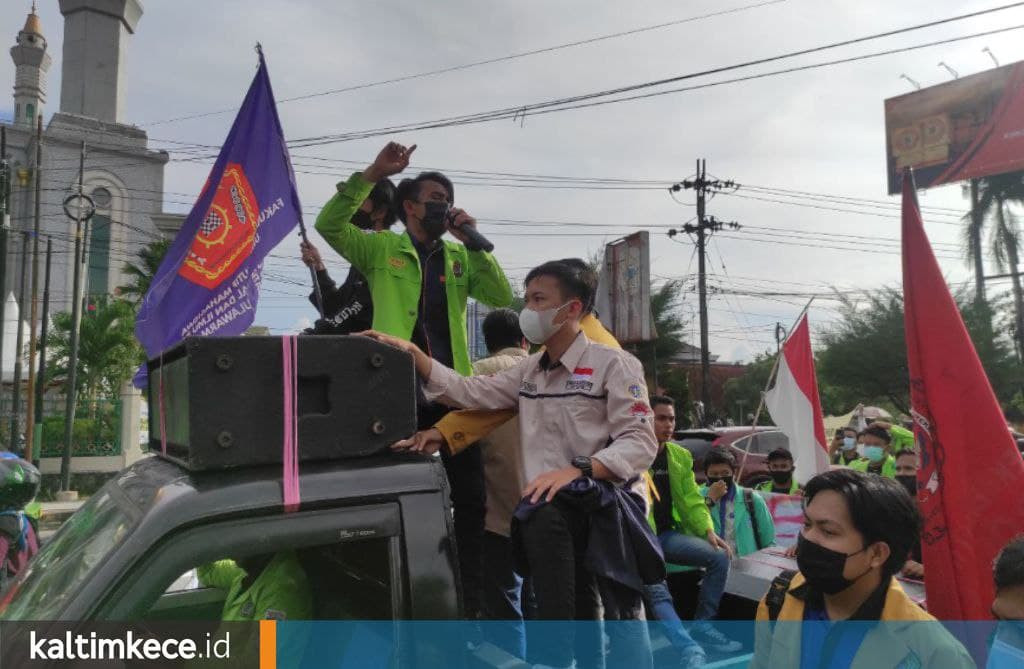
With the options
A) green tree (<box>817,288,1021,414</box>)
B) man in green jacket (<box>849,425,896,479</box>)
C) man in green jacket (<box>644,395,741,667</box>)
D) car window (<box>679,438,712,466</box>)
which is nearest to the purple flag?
man in green jacket (<box>644,395,741,667</box>)

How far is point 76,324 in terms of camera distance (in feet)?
56.9

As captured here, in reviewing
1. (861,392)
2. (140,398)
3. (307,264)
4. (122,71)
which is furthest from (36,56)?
(307,264)

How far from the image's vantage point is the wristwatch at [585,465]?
2.10 metres

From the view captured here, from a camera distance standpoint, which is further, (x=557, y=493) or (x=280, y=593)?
(x=557, y=493)

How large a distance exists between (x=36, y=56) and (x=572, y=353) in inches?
2016

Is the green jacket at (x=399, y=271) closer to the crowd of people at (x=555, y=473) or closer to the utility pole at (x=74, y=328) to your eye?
→ the crowd of people at (x=555, y=473)

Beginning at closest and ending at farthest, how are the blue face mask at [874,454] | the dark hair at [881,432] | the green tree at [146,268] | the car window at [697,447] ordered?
the blue face mask at [874,454], the dark hair at [881,432], the car window at [697,447], the green tree at [146,268]

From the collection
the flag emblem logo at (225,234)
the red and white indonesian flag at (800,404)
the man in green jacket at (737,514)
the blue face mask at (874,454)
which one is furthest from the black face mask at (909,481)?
the flag emblem logo at (225,234)

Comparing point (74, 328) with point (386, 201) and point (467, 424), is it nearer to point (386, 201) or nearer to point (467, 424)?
point (386, 201)

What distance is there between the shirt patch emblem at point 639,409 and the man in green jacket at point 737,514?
Answer: 348 cm

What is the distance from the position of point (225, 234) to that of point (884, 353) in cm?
3190

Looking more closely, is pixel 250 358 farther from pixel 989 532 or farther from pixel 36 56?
pixel 36 56

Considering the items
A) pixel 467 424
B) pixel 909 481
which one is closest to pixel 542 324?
pixel 467 424

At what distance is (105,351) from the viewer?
66.3ft
